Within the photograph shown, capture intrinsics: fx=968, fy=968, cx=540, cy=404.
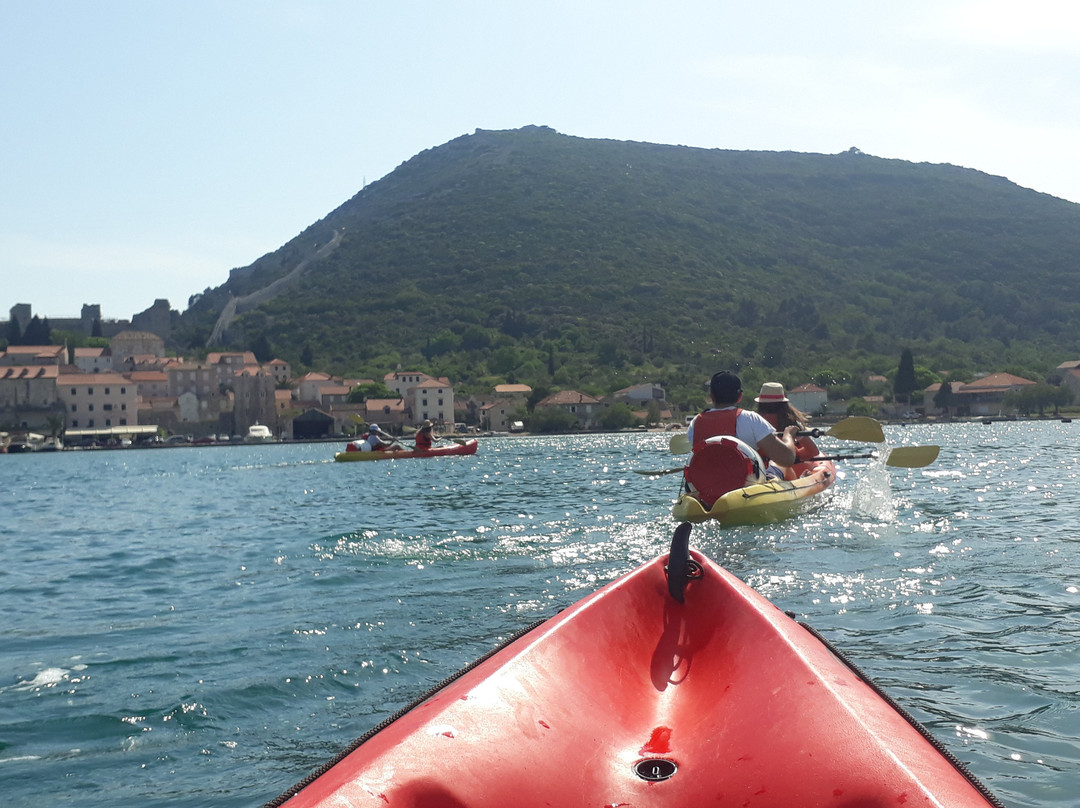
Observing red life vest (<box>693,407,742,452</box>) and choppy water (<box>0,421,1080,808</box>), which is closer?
choppy water (<box>0,421,1080,808</box>)

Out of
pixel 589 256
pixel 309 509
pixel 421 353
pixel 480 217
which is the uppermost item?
pixel 480 217

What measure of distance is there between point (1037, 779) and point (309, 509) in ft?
59.8

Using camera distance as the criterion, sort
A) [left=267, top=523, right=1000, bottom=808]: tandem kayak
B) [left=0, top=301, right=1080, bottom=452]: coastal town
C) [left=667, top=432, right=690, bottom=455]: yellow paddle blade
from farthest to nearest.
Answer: [left=0, top=301, right=1080, bottom=452]: coastal town < [left=667, top=432, right=690, bottom=455]: yellow paddle blade < [left=267, top=523, right=1000, bottom=808]: tandem kayak

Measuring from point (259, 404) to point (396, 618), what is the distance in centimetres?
10078

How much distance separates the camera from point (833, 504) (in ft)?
49.9

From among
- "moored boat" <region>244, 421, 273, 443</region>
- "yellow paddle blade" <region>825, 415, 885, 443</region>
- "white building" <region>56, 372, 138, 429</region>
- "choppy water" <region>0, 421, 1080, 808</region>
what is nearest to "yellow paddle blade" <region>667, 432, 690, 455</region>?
"choppy water" <region>0, 421, 1080, 808</region>

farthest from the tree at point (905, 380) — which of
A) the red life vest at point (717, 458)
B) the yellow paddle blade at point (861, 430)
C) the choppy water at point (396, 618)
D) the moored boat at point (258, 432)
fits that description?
the red life vest at point (717, 458)

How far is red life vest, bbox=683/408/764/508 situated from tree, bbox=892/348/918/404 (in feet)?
288

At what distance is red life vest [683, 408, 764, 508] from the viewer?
10.7 meters

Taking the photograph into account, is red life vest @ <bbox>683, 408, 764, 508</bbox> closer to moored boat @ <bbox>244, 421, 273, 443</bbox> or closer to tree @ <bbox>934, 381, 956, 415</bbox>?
tree @ <bbox>934, 381, 956, 415</bbox>

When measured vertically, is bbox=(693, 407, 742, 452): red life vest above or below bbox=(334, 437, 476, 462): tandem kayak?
above

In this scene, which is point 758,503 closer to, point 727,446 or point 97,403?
point 727,446

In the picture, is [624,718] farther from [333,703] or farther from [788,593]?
[788,593]

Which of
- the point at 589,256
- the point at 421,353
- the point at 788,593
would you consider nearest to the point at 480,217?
the point at 589,256
